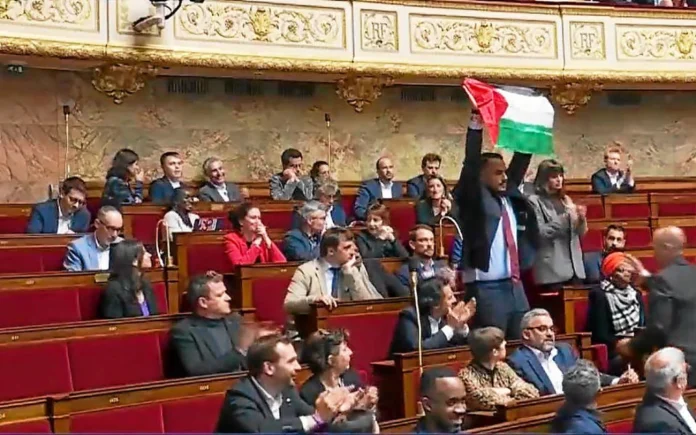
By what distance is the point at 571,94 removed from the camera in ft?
21.5

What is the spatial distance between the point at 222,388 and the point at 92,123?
332cm

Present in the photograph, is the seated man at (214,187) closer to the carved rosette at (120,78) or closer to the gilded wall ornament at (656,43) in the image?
the carved rosette at (120,78)

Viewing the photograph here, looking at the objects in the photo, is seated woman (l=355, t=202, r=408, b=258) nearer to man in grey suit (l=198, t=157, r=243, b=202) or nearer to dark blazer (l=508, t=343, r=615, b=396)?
man in grey suit (l=198, t=157, r=243, b=202)

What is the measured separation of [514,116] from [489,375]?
0.77 metres

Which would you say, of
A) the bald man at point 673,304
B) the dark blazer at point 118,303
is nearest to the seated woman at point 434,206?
the dark blazer at point 118,303

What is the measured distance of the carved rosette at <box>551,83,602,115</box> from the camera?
255 inches

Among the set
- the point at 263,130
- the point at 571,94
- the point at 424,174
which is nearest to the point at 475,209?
the point at 424,174

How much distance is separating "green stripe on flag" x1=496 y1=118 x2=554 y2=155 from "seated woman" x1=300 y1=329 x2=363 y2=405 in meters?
0.80

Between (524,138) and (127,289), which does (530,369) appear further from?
(127,289)

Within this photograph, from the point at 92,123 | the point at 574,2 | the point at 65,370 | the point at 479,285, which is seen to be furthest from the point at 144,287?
the point at 574,2

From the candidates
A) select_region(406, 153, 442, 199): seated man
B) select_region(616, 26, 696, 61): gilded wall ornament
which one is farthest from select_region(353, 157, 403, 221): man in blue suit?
select_region(616, 26, 696, 61): gilded wall ornament

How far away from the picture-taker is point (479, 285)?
9.69 ft

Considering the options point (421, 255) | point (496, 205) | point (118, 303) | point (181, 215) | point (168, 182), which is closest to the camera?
point (496, 205)

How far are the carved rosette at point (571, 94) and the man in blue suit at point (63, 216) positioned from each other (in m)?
3.32
